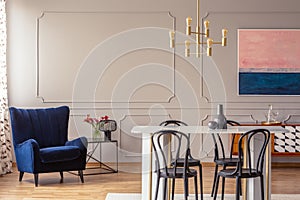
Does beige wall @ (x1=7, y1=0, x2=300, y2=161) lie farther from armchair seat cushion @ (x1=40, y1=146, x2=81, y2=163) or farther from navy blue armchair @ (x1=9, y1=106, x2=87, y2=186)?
armchair seat cushion @ (x1=40, y1=146, x2=81, y2=163)

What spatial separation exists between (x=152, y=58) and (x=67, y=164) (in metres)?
2.18

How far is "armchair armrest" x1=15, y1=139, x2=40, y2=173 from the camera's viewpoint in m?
6.81

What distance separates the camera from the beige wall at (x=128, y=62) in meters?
8.27

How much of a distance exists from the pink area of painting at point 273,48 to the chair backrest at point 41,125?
2.82 metres

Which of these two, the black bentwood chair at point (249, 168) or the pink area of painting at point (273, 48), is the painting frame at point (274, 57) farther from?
the black bentwood chair at point (249, 168)

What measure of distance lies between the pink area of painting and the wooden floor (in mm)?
1544

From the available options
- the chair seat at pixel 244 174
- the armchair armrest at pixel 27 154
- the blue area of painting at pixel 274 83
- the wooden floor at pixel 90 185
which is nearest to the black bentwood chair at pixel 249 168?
the chair seat at pixel 244 174

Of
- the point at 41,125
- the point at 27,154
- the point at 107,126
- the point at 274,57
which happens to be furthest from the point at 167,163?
the point at 274,57

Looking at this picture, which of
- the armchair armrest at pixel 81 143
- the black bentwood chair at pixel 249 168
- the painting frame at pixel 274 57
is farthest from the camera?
the painting frame at pixel 274 57

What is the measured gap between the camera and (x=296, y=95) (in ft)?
27.1

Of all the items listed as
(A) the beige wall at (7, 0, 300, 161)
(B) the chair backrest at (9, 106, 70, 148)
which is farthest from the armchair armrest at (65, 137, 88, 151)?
(A) the beige wall at (7, 0, 300, 161)

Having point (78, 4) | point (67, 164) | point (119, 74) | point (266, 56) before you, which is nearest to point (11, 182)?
point (67, 164)

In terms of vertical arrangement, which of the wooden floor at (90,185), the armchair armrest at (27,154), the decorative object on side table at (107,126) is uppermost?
the decorative object on side table at (107,126)

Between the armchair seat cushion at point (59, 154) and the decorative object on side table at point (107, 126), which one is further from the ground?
the decorative object on side table at point (107, 126)
